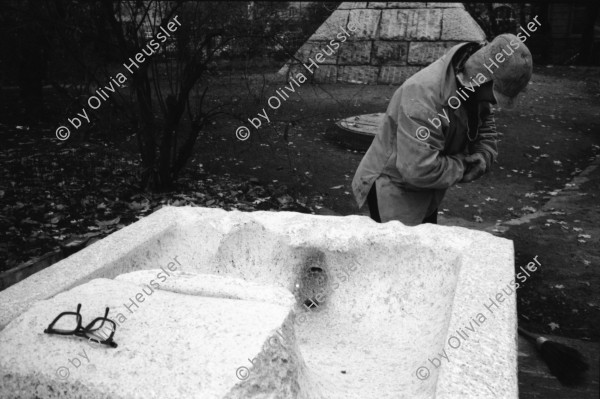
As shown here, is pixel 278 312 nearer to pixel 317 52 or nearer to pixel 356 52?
pixel 356 52

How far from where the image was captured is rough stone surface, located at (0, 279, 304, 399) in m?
1.32

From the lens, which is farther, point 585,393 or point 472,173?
point 472,173

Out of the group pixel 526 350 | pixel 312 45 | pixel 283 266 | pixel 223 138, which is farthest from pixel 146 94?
pixel 312 45

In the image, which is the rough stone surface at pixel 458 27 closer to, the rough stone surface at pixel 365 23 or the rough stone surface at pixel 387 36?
the rough stone surface at pixel 387 36

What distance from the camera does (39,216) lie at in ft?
14.6

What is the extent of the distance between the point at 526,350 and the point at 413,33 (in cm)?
812

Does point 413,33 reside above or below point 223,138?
→ above

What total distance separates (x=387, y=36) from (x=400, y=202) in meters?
8.00

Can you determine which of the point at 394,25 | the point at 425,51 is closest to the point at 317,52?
the point at 394,25

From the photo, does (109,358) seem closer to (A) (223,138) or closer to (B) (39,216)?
(B) (39,216)

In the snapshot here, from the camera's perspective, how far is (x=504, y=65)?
2359 millimetres

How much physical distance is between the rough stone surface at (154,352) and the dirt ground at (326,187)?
2376 mm

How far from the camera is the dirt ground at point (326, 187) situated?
382 cm

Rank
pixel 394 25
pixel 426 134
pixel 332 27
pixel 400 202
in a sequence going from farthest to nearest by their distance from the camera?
1. pixel 332 27
2. pixel 394 25
3. pixel 400 202
4. pixel 426 134
